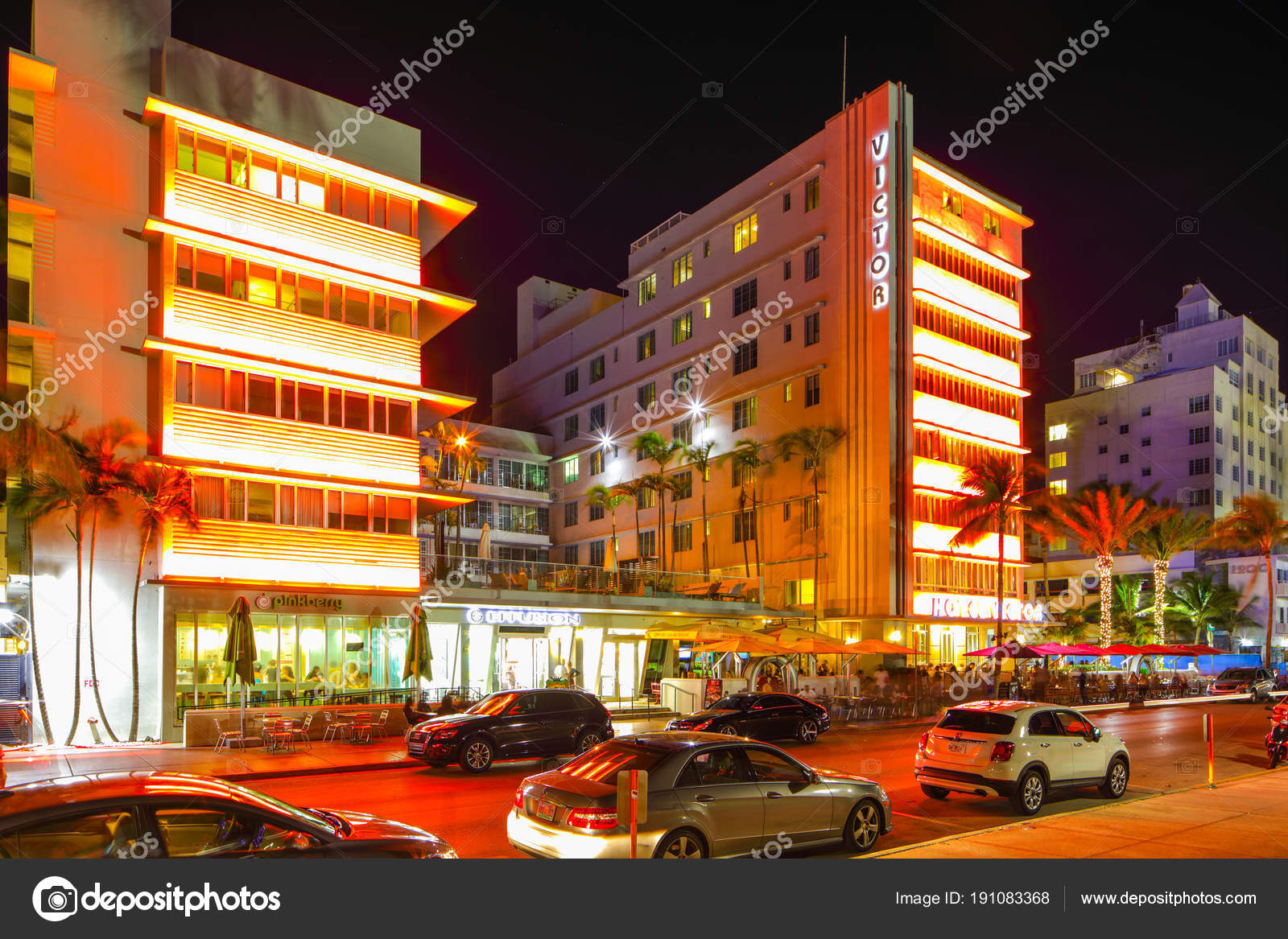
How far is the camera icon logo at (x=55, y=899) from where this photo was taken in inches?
220

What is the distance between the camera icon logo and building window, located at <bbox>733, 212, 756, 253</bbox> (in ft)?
185

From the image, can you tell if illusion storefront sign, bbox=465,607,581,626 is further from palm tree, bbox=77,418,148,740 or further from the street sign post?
the street sign post

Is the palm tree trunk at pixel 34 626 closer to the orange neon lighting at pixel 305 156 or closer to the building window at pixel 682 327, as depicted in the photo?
the orange neon lighting at pixel 305 156

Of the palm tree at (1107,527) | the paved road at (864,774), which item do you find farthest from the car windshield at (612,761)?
the palm tree at (1107,527)

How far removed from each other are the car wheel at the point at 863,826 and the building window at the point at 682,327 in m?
52.5

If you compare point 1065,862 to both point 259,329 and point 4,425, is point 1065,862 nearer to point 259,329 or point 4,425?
point 4,425

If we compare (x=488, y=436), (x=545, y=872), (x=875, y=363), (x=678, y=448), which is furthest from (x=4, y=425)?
(x=488, y=436)

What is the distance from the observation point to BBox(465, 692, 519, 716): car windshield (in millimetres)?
21016

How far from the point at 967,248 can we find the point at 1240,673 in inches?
1050

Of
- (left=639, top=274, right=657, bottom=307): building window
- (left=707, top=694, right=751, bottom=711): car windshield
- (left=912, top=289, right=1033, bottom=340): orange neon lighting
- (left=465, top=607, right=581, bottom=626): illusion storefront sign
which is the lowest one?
(left=707, top=694, right=751, bottom=711): car windshield

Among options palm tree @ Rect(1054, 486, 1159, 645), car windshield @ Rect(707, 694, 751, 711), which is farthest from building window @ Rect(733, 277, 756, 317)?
car windshield @ Rect(707, 694, 751, 711)

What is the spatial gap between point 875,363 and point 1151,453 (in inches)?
1951

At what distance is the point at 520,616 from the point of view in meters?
35.3

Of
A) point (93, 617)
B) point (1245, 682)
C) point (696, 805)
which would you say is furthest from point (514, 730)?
point (1245, 682)
